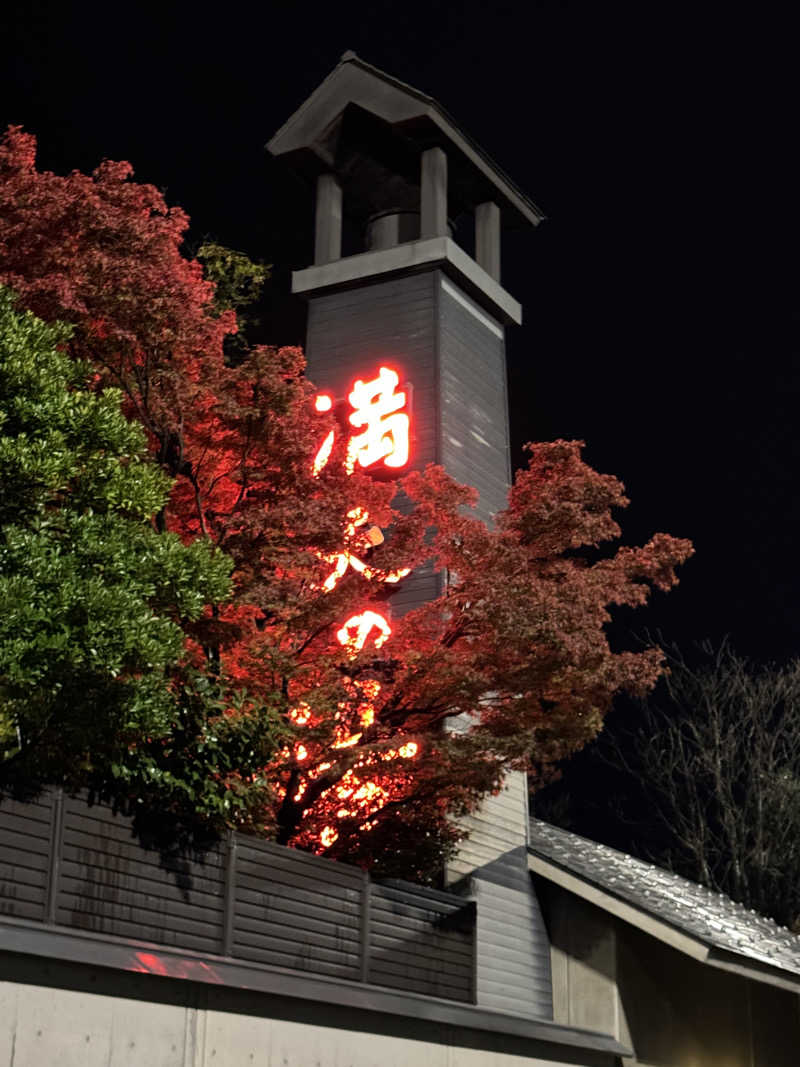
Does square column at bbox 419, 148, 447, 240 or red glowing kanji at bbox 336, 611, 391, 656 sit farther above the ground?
square column at bbox 419, 148, 447, 240

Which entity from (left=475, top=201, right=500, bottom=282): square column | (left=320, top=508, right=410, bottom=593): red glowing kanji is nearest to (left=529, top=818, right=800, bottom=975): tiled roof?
(left=320, top=508, right=410, bottom=593): red glowing kanji

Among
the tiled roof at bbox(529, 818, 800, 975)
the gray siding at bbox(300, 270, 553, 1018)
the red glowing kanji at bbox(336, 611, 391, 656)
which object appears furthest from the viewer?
the gray siding at bbox(300, 270, 553, 1018)

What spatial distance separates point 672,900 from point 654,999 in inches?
73.7

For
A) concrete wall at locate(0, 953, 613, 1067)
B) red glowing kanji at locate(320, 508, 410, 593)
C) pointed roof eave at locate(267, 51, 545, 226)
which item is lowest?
concrete wall at locate(0, 953, 613, 1067)

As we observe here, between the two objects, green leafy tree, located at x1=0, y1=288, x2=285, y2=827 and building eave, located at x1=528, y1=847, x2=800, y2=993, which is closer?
green leafy tree, located at x1=0, y1=288, x2=285, y2=827

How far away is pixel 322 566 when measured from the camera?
19016 mm

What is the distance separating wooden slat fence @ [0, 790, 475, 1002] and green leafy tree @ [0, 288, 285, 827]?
54cm

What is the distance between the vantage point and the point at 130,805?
15344 millimetres

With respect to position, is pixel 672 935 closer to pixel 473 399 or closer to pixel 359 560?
pixel 359 560

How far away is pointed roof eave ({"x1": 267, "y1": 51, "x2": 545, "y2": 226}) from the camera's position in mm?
28812

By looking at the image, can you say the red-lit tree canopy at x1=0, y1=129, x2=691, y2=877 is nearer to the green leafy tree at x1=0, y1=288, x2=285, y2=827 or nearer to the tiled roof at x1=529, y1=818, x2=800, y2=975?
the green leafy tree at x1=0, y1=288, x2=285, y2=827

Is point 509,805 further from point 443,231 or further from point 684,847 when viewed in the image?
point 684,847

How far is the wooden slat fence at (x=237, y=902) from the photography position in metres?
14.0

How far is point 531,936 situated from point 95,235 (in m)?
13.3
